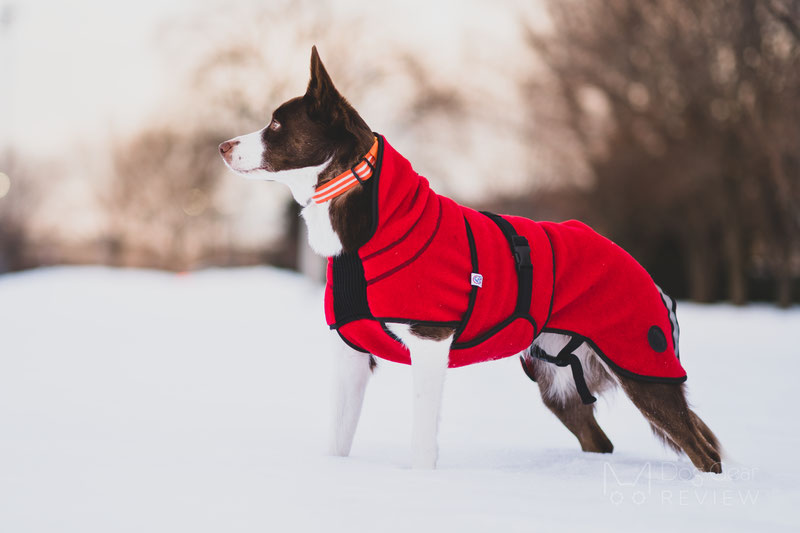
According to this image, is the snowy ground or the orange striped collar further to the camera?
the orange striped collar

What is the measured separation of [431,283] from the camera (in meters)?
3.08

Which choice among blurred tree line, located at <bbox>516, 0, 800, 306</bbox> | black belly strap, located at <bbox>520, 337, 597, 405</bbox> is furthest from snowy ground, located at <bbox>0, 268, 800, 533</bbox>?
blurred tree line, located at <bbox>516, 0, 800, 306</bbox>

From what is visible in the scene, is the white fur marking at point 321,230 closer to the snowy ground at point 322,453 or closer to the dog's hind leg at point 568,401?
the snowy ground at point 322,453

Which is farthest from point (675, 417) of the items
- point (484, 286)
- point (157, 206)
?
point (157, 206)

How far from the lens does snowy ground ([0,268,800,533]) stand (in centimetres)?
246

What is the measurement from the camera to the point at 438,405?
3.18 meters

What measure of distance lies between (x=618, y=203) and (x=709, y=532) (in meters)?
20.5

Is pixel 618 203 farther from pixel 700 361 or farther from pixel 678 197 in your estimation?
pixel 700 361

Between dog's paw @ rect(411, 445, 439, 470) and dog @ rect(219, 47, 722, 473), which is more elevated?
dog @ rect(219, 47, 722, 473)

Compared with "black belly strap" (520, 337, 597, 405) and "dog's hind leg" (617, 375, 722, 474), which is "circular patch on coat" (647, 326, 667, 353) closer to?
"dog's hind leg" (617, 375, 722, 474)

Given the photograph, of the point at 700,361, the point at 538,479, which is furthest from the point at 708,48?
the point at 538,479

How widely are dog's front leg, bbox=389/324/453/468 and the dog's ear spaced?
0.99 meters

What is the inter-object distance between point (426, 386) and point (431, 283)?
1.52 feet

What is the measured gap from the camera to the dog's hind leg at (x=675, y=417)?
3.35 meters
